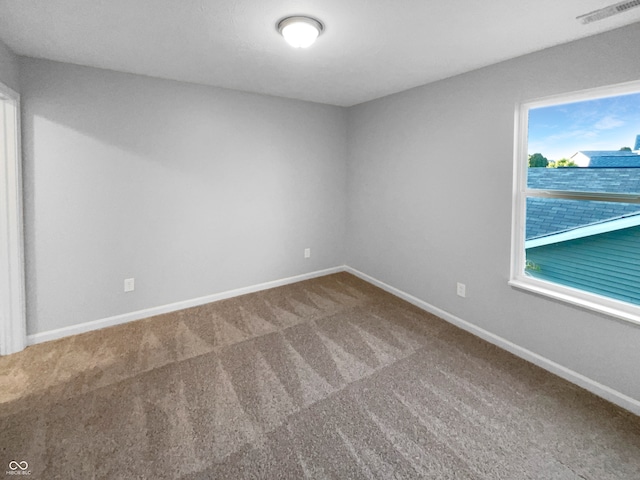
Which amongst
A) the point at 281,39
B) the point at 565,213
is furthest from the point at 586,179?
the point at 281,39

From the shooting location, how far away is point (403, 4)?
1726 mm

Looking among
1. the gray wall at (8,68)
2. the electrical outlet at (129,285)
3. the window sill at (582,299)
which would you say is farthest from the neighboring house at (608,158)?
the gray wall at (8,68)

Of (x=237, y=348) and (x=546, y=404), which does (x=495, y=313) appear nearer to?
(x=546, y=404)

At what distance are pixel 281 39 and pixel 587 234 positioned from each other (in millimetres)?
2586

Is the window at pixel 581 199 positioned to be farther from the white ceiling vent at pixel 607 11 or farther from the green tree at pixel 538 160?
the white ceiling vent at pixel 607 11

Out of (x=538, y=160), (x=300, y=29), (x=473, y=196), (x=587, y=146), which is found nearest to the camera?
(x=300, y=29)

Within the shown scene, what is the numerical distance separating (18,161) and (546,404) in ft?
13.8

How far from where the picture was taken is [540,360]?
8.08 ft

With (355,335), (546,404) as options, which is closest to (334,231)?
(355,335)

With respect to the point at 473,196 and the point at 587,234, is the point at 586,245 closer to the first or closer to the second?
the point at 587,234

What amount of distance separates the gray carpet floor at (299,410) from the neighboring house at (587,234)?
0.76 meters

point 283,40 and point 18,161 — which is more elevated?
point 283,40

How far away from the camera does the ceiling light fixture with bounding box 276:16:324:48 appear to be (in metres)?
1.90

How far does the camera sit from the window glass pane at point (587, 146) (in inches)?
81.4
